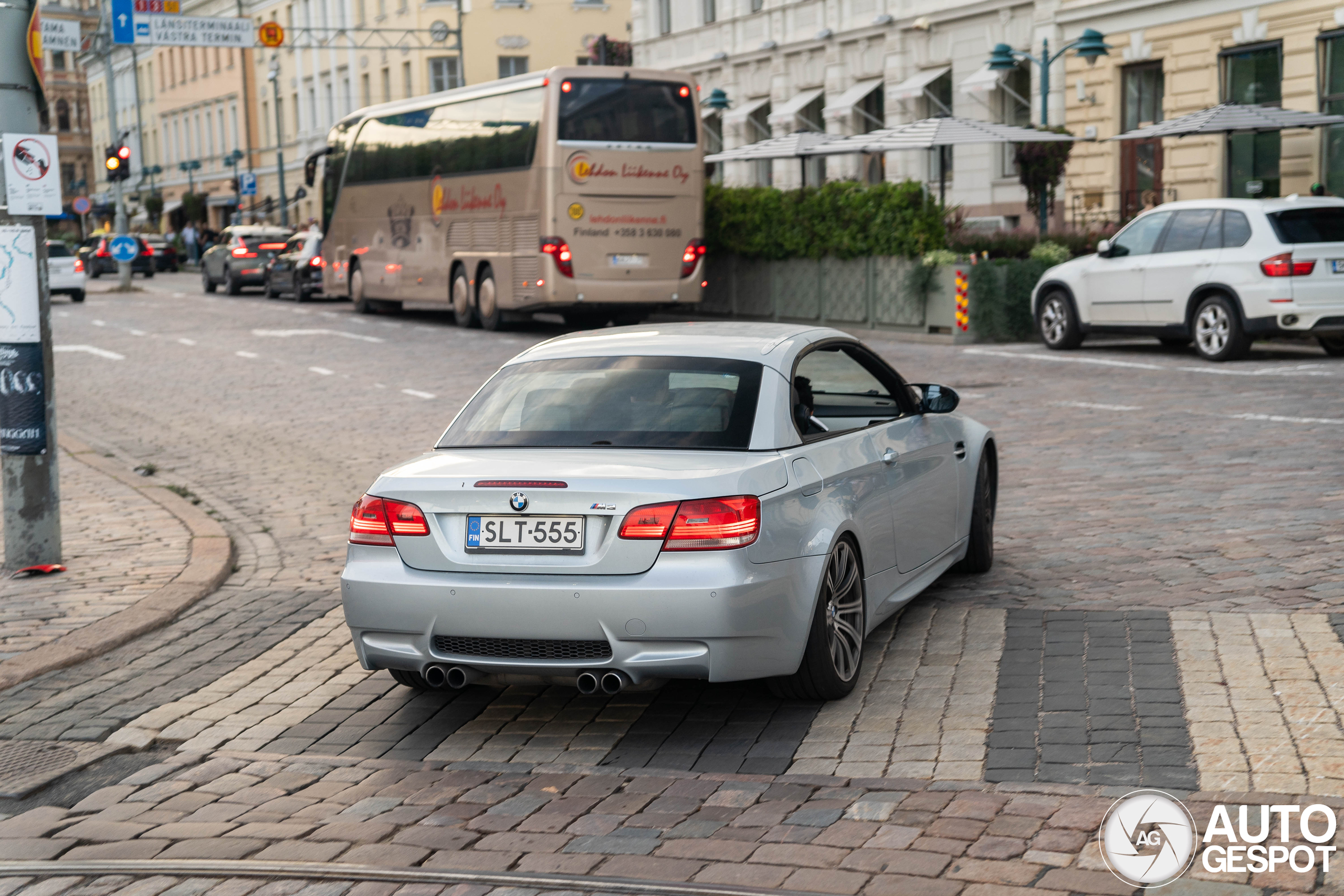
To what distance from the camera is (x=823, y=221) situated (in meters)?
25.2

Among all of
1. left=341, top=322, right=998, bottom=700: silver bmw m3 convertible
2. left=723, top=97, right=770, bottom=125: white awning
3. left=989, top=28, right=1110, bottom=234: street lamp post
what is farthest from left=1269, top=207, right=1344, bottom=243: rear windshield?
left=723, top=97, right=770, bottom=125: white awning

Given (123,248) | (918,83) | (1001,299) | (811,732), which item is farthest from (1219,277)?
(123,248)

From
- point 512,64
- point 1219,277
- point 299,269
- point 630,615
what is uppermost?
point 512,64

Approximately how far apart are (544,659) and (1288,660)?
9.00ft

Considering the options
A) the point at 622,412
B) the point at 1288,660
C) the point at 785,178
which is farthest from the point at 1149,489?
the point at 785,178

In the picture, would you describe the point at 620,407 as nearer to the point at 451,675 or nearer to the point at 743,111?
the point at 451,675

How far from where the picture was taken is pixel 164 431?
595 inches

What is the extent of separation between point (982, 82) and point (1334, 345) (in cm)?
1695

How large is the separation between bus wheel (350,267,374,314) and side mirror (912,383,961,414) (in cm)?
2617

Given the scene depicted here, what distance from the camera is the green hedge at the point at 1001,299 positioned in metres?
22.4

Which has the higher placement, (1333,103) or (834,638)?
(1333,103)

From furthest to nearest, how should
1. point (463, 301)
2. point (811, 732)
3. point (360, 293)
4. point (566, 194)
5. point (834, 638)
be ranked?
1. point (360, 293)
2. point (463, 301)
3. point (566, 194)
4. point (834, 638)
5. point (811, 732)

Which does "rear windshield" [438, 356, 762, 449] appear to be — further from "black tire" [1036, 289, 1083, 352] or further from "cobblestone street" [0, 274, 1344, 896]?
"black tire" [1036, 289, 1083, 352]

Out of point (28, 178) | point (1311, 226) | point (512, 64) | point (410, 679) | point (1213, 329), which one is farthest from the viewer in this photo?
point (512, 64)
